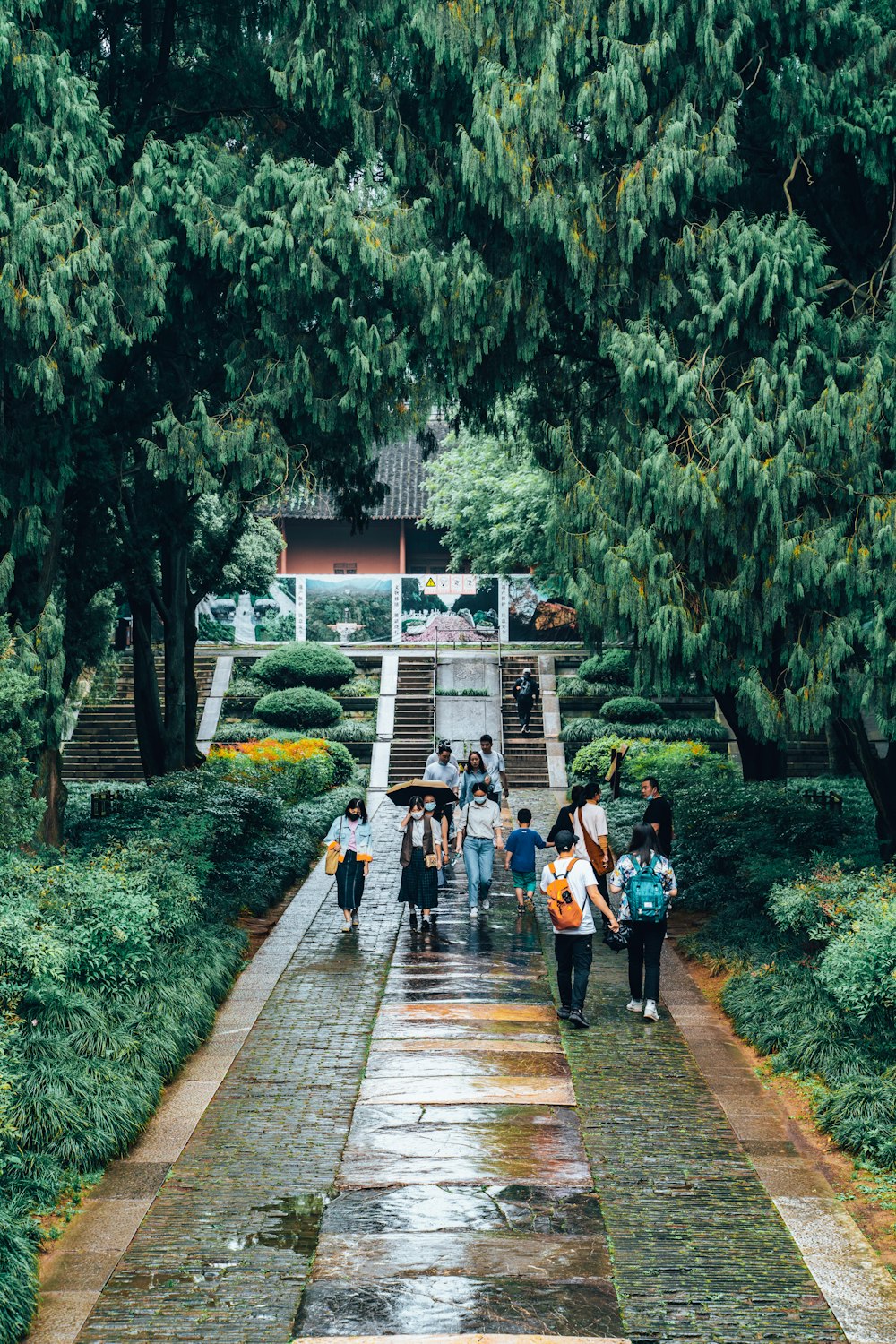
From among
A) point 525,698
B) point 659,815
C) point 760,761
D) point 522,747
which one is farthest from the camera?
point 525,698

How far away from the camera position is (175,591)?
832 inches

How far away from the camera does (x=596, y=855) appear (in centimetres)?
1323

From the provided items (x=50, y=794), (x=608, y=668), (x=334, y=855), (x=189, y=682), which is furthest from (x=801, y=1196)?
(x=608, y=668)

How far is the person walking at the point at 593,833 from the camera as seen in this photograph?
13.2 meters

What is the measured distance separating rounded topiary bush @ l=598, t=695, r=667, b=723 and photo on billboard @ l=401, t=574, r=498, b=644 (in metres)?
8.49

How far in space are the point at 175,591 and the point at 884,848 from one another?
461 inches

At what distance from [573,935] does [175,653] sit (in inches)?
476

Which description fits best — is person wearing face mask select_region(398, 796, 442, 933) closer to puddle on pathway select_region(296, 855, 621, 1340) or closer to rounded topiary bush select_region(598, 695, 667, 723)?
puddle on pathway select_region(296, 855, 621, 1340)

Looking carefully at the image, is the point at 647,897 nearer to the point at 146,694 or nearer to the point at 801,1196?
the point at 801,1196

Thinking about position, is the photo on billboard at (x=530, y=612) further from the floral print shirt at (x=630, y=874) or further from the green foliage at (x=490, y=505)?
the floral print shirt at (x=630, y=874)

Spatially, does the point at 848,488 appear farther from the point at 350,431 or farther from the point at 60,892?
the point at 60,892

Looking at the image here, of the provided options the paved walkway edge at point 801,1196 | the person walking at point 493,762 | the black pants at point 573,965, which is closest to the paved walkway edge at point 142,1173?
the black pants at point 573,965

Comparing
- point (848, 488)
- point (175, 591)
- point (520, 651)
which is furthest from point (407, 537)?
point (848, 488)

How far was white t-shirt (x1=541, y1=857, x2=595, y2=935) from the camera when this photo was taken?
10.4m
